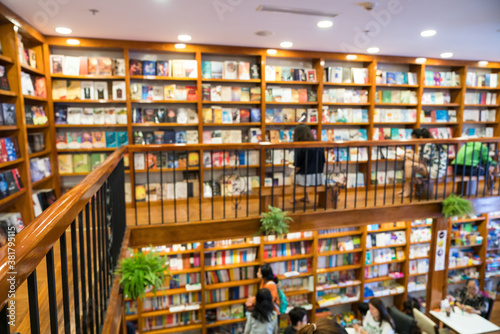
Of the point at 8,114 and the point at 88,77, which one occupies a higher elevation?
the point at 88,77

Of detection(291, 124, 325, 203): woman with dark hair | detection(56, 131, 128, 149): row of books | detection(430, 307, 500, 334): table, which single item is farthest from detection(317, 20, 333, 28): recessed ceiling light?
detection(430, 307, 500, 334): table

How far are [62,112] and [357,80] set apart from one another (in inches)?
175

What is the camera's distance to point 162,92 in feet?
15.9

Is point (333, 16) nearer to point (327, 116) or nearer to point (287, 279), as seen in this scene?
point (327, 116)

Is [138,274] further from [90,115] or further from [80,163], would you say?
[90,115]

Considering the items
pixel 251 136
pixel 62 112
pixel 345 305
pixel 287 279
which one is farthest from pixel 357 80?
pixel 62 112

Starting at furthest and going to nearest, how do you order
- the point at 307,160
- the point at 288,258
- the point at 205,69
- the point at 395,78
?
the point at 395,78, the point at 288,258, the point at 205,69, the point at 307,160

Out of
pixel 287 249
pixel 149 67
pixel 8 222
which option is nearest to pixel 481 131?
pixel 287 249

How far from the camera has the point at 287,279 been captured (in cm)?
535

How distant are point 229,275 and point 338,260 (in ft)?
6.09

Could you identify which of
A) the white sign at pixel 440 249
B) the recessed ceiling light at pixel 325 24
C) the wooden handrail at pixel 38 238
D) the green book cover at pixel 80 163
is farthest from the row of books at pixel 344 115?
the wooden handrail at pixel 38 238

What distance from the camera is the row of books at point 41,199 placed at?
151 inches

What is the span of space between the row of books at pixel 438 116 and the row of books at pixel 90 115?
5033 mm

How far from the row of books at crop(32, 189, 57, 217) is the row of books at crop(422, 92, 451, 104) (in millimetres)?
5997
